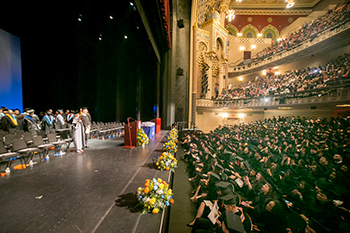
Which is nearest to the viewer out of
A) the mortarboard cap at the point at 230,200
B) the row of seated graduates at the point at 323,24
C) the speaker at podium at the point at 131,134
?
the mortarboard cap at the point at 230,200

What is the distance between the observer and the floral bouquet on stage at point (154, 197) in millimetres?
2340

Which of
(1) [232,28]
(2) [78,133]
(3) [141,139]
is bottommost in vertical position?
(3) [141,139]

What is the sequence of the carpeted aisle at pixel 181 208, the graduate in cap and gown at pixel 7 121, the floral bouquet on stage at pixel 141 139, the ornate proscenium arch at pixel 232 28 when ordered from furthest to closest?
1. the ornate proscenium arch at pixel 232 28
2. the floral bouquet on stage at pixel 141 139
3. the graduate in cap and gown at pixel 7 121
4. the carpeted aisle at pixel 181 208

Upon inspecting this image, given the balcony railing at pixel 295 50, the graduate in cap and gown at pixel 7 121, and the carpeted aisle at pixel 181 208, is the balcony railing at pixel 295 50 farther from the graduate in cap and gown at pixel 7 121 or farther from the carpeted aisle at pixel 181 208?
the graduate in cap and gown at pixel 7 121

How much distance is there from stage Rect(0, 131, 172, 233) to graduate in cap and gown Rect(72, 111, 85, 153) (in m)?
1.20

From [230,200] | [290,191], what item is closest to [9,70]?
[230,200]

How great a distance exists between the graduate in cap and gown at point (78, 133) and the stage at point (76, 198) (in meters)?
1.20

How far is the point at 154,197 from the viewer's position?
2404 millimetres

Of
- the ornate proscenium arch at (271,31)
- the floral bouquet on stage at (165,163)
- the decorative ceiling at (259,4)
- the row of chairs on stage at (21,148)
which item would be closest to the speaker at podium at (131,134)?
the row of chairs on stage at (21,148)

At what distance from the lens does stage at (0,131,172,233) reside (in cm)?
201

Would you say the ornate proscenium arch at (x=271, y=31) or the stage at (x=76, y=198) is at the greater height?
the ornate proscenium arch at (x=271, y=31)

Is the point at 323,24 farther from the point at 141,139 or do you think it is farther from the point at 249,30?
the point at 141,139

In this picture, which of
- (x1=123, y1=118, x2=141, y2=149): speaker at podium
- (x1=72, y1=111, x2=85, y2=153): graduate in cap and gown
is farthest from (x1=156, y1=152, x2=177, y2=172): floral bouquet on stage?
(x1=72, y1=111, x2=85, y2=153): graduate in cap and gown

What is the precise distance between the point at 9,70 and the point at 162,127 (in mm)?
10057
